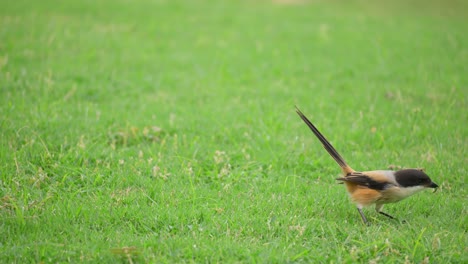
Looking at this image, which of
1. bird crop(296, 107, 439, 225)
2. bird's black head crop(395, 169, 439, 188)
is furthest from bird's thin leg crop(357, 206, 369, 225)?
bird's black head crop(395, 169, 439, 188)

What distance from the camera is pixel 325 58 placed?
36.4ft

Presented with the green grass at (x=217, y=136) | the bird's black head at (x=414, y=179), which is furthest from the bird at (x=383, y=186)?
the green grass at (x=217, y=136)

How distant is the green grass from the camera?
184 inches

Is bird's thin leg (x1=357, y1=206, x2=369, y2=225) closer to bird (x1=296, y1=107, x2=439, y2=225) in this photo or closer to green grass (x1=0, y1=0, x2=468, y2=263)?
bird (x1=296, y1=107, x2=439, y2=225)

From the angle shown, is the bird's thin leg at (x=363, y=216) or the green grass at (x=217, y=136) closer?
the green grass at (x=217, y=136)

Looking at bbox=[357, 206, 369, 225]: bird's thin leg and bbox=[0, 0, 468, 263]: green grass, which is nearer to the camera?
bbox=[0, 0, 468, 263]: green grass

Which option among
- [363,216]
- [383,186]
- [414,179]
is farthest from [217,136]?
[414,179]

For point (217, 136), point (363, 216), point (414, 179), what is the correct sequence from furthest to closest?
point (217, 136)
point (363, 216)
point (414, 179)

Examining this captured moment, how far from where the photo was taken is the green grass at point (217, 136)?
4.66m

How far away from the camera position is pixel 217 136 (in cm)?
716

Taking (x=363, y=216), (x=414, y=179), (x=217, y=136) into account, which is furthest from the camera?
(x=217, y=136)

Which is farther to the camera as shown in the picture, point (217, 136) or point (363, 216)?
point (217, 136)

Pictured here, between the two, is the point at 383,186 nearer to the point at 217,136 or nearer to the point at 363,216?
the point at 363,216

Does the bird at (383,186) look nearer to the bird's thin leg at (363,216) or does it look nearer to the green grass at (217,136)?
the bird's thin leg at (363,216)
